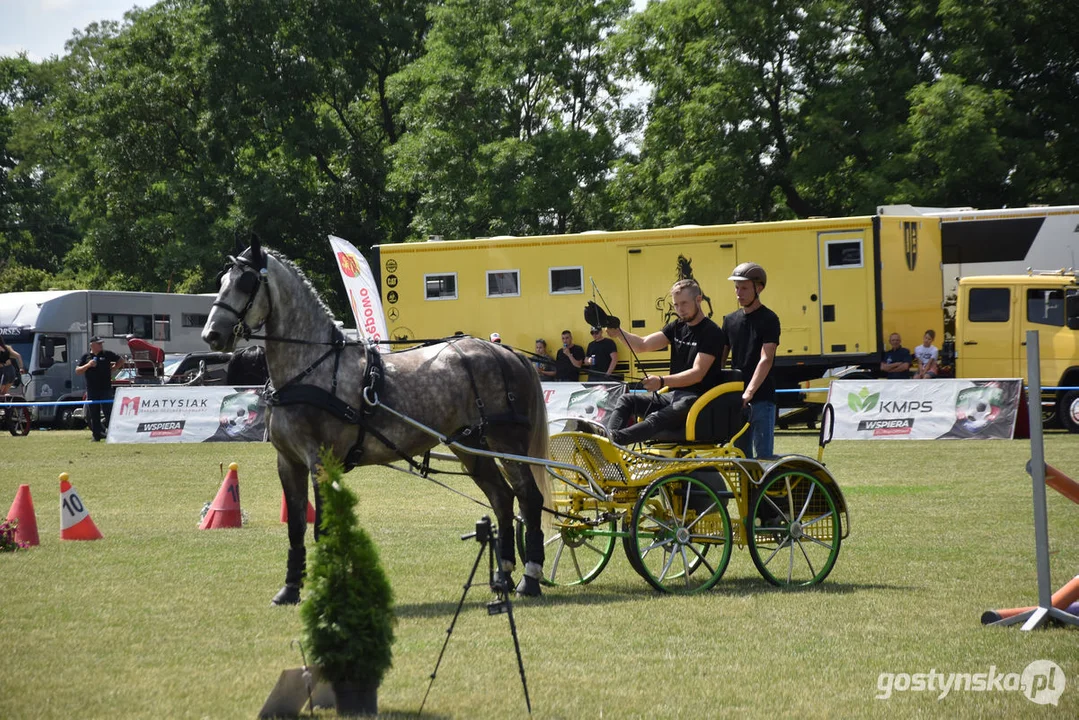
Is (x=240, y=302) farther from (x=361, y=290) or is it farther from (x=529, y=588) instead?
(x=361, y=290)

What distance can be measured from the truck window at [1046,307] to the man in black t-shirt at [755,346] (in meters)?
15.6

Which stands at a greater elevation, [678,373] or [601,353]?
[678,373]

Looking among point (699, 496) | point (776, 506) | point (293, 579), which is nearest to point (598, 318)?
point (699, 496)

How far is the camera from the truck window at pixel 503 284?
2589 cm

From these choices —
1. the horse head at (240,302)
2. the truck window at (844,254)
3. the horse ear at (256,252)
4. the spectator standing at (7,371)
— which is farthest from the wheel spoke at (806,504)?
the spectator standing at (7,371)

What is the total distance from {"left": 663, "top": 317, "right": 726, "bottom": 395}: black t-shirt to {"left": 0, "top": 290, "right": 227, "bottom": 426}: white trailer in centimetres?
2509

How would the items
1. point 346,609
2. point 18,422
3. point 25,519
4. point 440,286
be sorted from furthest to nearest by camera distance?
1. point 18,422
2. point 440,286
3. point 25,519
4. point 346,609

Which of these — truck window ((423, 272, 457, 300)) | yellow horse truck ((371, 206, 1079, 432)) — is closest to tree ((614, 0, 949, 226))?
yellow horse truck ((371, 206, 1079, 432))

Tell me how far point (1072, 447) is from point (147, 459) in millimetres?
14295

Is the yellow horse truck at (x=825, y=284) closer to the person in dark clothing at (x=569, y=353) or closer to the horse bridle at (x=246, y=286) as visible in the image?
the person in dark clothing at (x=569, y=353)

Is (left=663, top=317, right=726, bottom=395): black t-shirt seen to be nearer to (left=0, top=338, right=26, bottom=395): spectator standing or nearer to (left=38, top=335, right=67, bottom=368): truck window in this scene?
(left=0, top=338, right=26, bottom=395): spectator standing

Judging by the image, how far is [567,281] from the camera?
1006 inches

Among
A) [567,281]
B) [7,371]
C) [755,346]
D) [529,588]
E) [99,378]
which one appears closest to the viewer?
[529,588]

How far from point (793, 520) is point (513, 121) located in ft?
101
